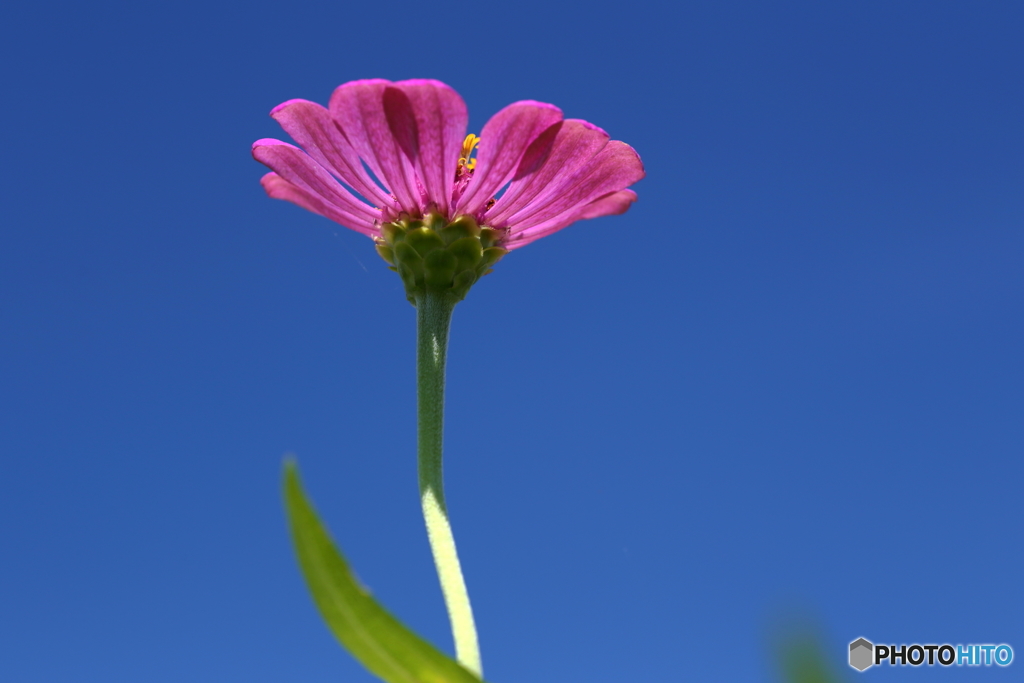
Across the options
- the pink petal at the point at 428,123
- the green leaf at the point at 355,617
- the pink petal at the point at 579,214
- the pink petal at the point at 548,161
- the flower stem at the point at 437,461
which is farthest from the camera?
the pink petal at the point at 579,214

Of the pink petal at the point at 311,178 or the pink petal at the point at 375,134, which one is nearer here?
the pink petal at the point at 375,134

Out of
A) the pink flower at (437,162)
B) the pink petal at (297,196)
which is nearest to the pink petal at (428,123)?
the pink flower at (437,162)

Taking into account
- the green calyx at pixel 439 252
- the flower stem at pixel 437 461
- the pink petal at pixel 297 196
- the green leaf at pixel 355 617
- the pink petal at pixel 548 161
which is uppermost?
the pink petal at pixel 548 161

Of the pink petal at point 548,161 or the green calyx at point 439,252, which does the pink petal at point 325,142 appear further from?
the pink petal at point 548,161

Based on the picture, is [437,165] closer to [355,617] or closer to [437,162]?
[437,162]

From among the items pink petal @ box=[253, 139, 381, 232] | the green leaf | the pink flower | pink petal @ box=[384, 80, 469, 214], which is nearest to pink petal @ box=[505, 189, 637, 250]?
the pink flower

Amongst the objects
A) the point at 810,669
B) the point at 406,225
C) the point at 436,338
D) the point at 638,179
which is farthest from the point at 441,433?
the point at 810,669

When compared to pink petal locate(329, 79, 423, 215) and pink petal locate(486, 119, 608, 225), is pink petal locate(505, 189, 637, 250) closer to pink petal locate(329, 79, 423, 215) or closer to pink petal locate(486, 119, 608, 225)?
pink petal locate(486, 119, 608, 225)

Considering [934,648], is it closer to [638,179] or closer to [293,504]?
[638,179]

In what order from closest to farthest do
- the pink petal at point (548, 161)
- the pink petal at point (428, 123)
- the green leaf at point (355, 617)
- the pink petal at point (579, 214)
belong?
1. the green leaf at point (355, 617)
2. the pink petal at point (428, 123)
3. the pink petal at point (548, 161)
4. the pink petal at point (579, 214)
